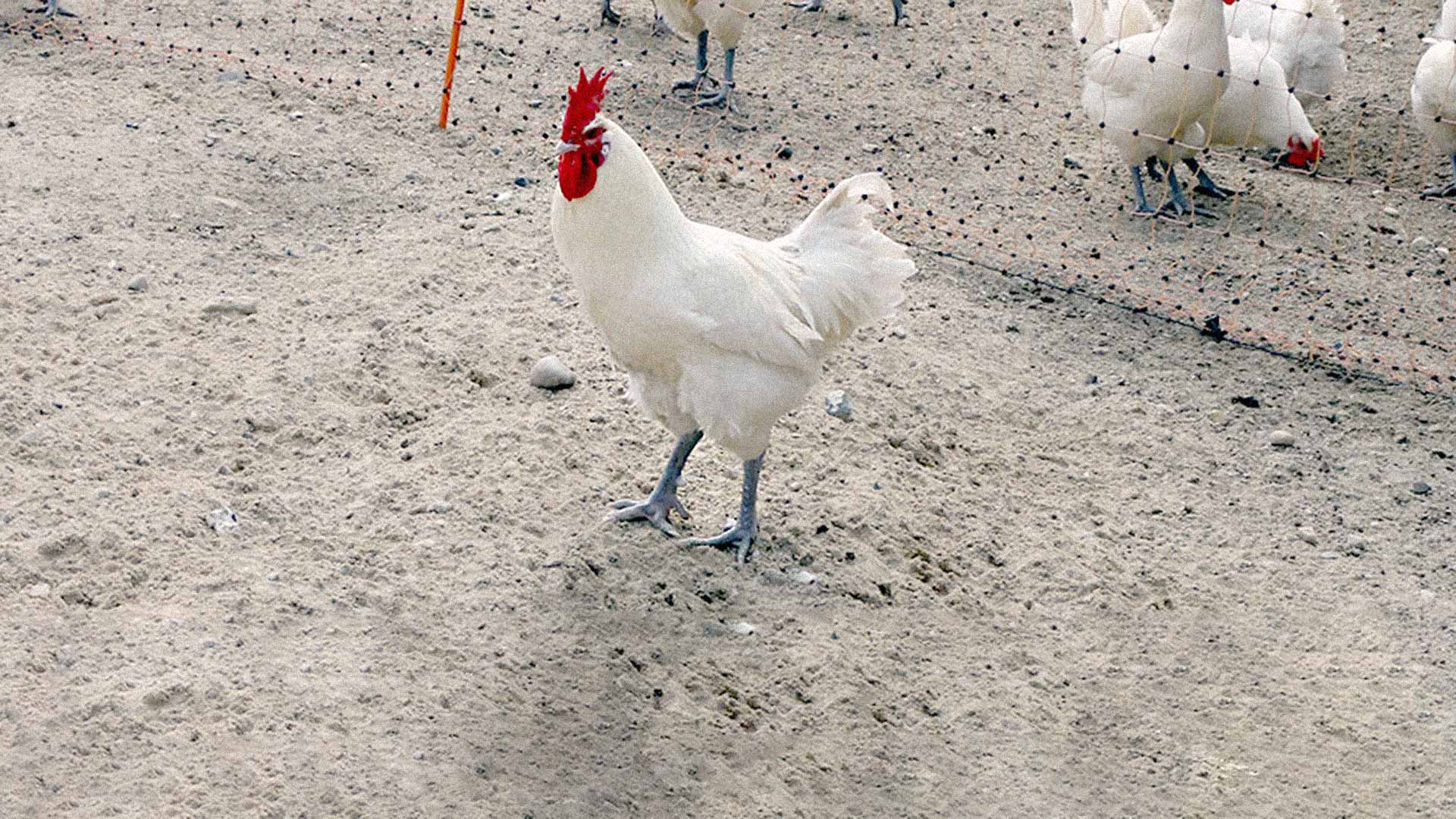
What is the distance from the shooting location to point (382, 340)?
554 cm

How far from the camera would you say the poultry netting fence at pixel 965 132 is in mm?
6730

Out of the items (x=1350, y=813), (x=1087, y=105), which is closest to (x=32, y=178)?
(x=1087, y=105)

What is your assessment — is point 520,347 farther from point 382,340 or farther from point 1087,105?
point 1087,105

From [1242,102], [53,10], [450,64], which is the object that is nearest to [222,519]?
[450,64]

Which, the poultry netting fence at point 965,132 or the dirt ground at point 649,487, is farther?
the poultry netting fence at point 965,132

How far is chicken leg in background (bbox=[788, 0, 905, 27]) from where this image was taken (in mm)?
9422

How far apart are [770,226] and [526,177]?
121 centimetres

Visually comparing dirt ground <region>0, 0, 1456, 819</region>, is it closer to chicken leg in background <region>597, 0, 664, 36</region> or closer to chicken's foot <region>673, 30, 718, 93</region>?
chicken's foot <region>673, 30, 718, 93</region>

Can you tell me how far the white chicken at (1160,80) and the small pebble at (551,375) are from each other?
3.32 meters

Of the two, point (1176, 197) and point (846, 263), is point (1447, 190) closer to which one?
point (1176, 197)

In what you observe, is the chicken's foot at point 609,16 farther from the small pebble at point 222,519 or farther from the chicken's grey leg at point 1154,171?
the small pebble at point 222,519

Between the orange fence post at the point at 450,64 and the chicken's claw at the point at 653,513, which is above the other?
the orange fence post at the point at 450,64

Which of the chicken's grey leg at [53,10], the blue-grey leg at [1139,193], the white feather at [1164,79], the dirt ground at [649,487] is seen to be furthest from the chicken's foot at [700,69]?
the chicken's grey leg at [53,10]

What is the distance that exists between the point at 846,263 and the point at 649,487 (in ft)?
3.52
